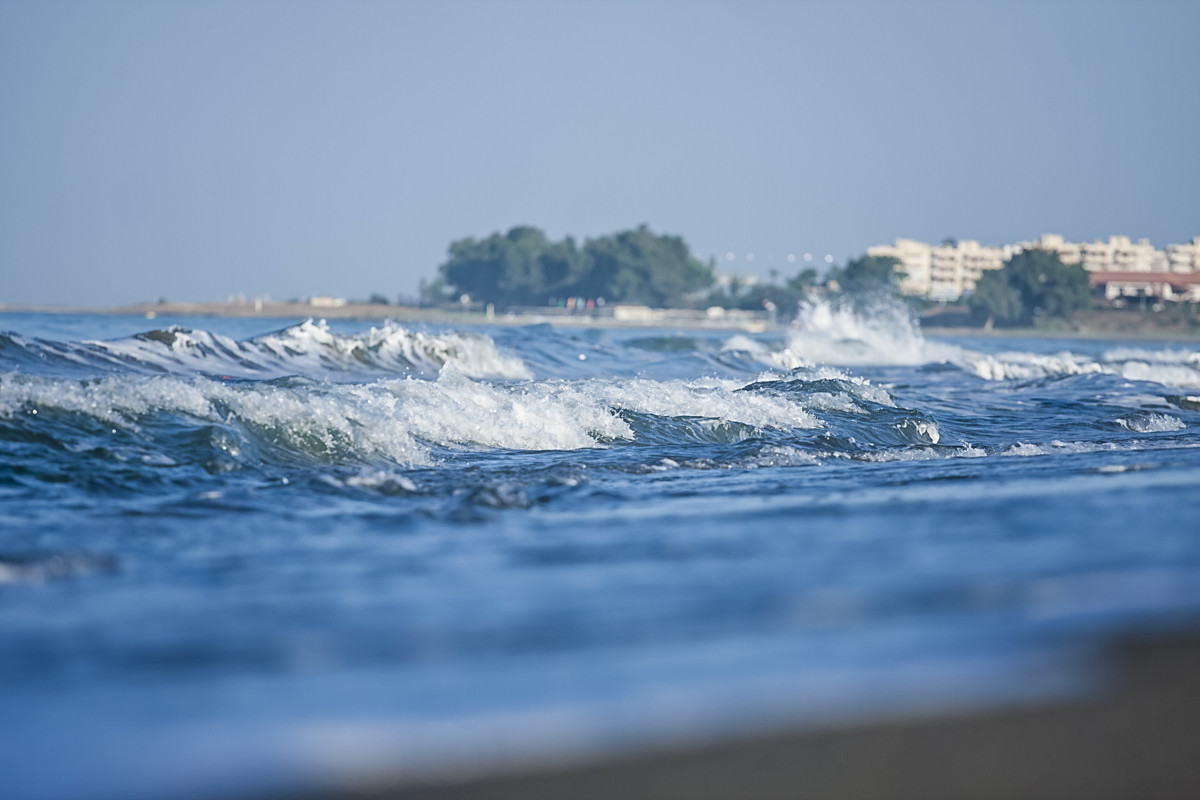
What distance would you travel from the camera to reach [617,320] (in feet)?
425

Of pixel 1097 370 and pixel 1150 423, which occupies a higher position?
pixel 1150 423

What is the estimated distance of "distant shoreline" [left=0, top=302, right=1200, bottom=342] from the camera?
113250mm

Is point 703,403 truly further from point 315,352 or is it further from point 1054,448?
point 315,352

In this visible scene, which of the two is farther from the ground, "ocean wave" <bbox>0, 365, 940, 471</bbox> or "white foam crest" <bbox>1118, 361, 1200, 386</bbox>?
"ocean wave" <bbox>0, 365, 940, 471</bbox>

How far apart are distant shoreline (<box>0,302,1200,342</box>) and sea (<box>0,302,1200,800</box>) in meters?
99.2

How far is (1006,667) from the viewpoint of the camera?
9.22 ft

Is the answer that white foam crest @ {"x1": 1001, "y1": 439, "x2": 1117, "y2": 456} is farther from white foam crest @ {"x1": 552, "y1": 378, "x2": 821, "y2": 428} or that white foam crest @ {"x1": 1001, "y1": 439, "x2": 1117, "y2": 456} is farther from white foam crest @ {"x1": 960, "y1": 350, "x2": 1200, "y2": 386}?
white foam crest @ {"x1": 960, "y1": 350, "x2": 1200, "y2": 386}

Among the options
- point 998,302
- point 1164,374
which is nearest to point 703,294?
point 998,302

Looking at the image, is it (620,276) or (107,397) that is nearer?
(107,397)

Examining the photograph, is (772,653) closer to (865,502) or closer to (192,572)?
(192,572)

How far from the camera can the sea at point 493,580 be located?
8.21ft

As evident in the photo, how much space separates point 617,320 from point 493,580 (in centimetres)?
12582

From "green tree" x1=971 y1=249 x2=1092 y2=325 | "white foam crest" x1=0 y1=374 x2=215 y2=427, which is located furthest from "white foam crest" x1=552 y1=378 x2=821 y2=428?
"green tree" x1=971 y1=249 x2=1092 y2=325

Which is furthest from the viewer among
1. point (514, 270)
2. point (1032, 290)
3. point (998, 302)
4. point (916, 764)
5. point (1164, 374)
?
point (514, 270)
